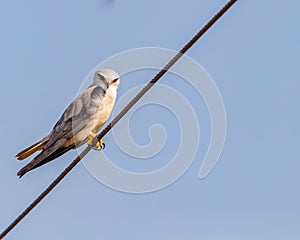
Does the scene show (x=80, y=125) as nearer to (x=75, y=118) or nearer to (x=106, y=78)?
(x=75, y=118)

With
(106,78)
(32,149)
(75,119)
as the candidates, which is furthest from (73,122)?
(106,78)

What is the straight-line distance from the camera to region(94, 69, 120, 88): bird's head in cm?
1022

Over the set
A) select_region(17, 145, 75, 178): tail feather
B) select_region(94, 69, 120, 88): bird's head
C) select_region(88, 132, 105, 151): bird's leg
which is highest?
select_region(94, 69, 120, 88): bird's head

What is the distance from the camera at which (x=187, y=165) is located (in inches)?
396

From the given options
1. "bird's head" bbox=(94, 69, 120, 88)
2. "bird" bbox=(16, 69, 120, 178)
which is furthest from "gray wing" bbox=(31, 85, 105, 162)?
"bird's head" bbox=(94, 69, 120, 88)

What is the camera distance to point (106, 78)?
10.3 metres

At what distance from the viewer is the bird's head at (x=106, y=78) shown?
10.2 m

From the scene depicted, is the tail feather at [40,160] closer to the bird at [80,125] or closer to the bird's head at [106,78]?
the bird at [80,125]

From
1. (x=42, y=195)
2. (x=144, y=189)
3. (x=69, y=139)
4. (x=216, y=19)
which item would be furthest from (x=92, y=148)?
(x=216, y=19)

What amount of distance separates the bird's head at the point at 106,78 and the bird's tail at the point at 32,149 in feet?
3.70

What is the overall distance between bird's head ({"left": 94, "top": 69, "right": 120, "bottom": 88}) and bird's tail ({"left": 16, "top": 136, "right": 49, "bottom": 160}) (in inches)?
44.4

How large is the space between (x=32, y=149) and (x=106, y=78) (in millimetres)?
1484

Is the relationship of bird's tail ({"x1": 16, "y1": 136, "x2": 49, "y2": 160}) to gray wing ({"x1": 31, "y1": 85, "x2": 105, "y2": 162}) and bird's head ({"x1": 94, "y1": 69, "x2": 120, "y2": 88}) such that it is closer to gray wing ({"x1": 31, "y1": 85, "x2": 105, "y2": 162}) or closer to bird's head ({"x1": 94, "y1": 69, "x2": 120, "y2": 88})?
gray wing ({"x1": 31, "y1": 85, "x2": 105, "y2": 162})

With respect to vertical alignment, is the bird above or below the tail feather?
above
